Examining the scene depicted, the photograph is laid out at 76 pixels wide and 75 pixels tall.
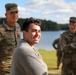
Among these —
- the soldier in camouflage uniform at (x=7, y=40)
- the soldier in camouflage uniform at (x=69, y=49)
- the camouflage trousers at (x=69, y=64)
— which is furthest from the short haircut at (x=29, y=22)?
the camouflage trousers at (x=69, y=64)

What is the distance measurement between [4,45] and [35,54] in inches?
114

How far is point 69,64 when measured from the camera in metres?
8.59

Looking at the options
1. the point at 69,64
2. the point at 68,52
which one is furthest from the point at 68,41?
the point at 69,64

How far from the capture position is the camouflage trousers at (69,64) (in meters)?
8.52

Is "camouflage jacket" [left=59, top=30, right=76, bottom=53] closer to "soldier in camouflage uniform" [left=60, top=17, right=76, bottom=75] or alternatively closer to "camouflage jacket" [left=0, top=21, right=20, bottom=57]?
"soldier in camouflage uniform" [left=60, top=17, right=76, bottom=75]

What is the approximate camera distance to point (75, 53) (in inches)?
335

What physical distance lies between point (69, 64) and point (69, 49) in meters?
0.37

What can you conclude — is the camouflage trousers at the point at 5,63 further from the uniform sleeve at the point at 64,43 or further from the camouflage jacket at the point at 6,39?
the uniform sleeve at the point at 64,43

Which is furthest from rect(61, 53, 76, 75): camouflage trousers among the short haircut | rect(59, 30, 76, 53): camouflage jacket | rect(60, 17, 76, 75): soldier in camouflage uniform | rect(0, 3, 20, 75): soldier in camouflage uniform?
the short haircut

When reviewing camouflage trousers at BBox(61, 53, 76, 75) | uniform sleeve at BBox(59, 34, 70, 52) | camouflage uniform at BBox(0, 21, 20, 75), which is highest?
camouflage uniform at BBox(0, 21, 20, 75)

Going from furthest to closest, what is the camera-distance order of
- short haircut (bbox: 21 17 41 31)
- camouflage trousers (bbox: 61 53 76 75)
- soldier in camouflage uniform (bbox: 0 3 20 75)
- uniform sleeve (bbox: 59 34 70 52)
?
camouflage trousers (bbox: 61 53 76 75) < uniform sleeve (bbox: 59 34 70 52) < soldier in camouflage uniform (bbox: 0 3 20 75) < short haircut (bbox: 21 17 41 31)

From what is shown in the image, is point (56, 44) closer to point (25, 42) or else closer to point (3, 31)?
point (3, 31)

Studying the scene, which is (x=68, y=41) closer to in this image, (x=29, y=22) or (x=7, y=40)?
(x=7, y=40)

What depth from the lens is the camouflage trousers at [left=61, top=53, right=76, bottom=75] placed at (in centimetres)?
852
